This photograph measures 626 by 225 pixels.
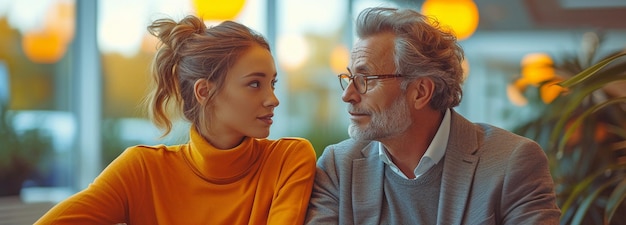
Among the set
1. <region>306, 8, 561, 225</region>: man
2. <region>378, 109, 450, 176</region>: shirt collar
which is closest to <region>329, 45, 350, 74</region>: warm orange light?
<region>306, 8, 561, 225</region>: man

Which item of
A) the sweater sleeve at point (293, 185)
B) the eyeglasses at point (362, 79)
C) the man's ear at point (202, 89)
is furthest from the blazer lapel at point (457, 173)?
the man's ear at point (202, 89)

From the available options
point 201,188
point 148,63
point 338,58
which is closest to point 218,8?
point 148,63

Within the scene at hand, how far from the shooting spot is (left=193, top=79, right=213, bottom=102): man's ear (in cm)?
236

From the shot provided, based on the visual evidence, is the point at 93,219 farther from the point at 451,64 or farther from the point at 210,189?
the point at 451,64

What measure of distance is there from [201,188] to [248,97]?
0.28 m

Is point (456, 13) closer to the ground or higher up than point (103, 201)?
higher up

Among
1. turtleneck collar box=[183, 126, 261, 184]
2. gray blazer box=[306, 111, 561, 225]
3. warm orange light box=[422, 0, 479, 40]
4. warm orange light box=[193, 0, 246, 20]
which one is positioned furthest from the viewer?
warm orange light box=[422, 0, 479, 40]

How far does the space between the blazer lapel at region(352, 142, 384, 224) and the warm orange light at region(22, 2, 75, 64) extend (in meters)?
3.58

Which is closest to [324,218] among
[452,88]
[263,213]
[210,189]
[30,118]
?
[263,213]

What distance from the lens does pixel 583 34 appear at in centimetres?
705

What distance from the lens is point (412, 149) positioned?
245 centimetres

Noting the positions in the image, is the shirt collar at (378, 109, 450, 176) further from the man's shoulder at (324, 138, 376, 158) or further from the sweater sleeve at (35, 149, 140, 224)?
the sweater sleeve at (35, 149, 140, 224)

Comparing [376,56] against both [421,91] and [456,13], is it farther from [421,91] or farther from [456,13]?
[456,13]

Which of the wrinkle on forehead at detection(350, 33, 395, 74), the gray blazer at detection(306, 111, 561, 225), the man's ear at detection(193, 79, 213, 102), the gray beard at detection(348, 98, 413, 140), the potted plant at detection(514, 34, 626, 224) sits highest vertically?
the wrinkle on forehead at detection(350, 33, 395, 74)
